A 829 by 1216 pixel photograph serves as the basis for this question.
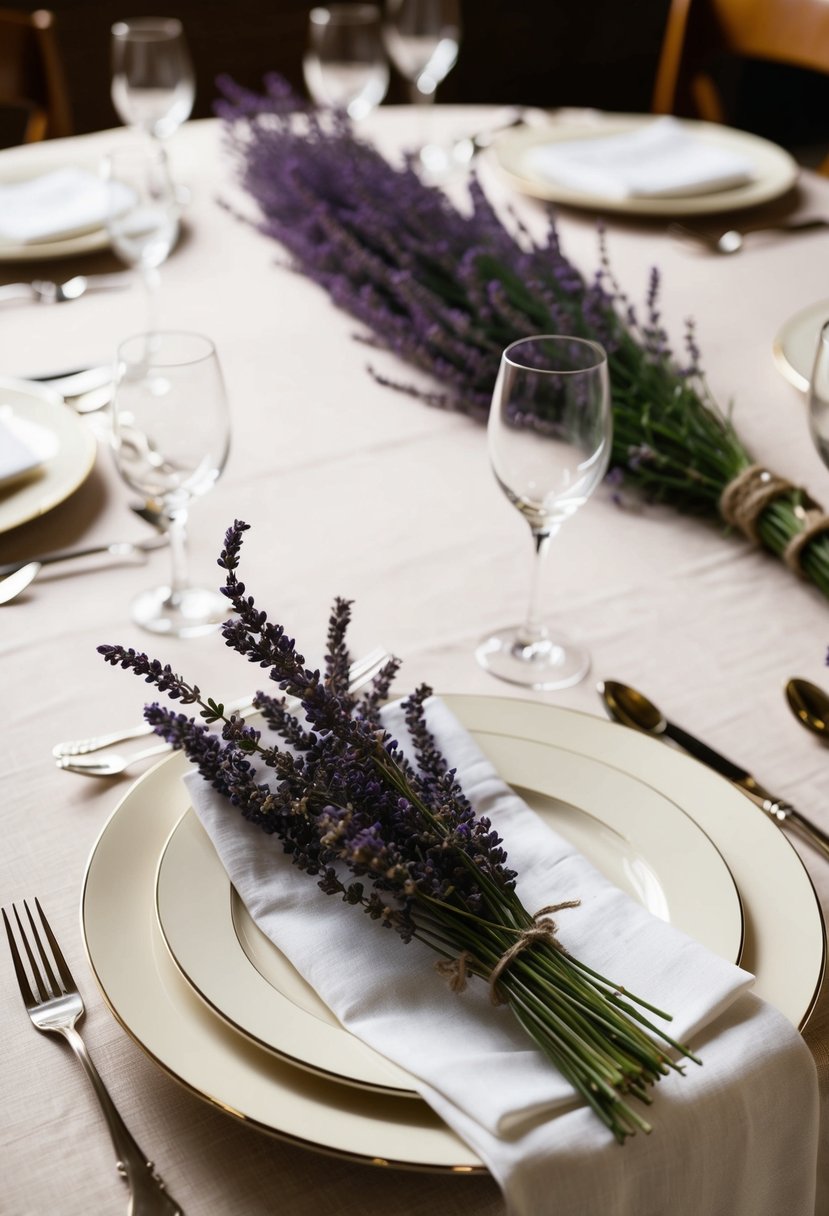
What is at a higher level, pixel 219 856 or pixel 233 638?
pixel 233 638

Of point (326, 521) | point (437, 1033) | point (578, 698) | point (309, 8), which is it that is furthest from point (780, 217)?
point (309, 8)

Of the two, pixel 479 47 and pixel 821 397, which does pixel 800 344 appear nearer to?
pixel 821 397

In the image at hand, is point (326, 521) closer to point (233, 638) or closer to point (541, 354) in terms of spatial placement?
point (541, 354)

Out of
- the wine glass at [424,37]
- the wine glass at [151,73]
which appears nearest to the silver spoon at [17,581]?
the wine glass at [151,73]

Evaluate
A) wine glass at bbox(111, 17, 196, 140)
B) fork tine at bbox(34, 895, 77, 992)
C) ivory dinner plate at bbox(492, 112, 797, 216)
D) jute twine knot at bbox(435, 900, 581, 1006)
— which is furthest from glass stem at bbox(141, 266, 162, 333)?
jute twine knot at bbox(435, 900, 581, 1006)

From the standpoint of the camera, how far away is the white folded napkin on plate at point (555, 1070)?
49 cm

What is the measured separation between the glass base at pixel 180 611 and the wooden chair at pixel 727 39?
1.68 metres

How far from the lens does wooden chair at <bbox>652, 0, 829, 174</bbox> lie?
2193 mm

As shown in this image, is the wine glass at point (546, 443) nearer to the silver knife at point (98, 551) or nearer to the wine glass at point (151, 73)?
the silver knife at point (98, 551)

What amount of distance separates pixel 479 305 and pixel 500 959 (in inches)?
33.8

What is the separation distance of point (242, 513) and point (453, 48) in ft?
4.23

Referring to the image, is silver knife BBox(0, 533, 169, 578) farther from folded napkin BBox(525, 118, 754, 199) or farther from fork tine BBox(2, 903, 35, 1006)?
folded napkin BBox(525, 118, 754, 199)

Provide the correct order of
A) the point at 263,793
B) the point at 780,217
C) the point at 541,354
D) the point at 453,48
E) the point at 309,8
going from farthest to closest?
the point at 309,8 < the point at 453,48 < the point at 780,217 < the point at 541,354 < the point at 263,793

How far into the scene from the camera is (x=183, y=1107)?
0.56m
